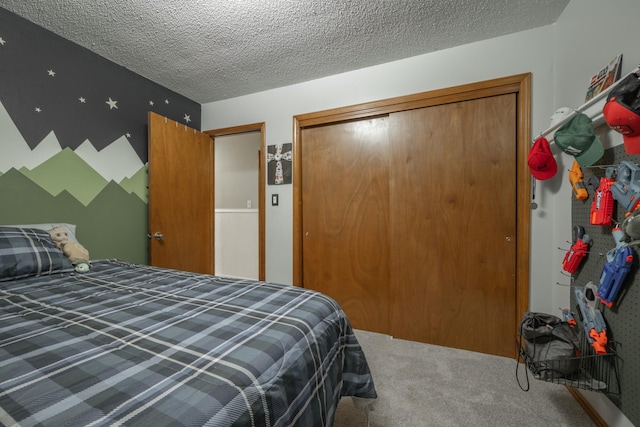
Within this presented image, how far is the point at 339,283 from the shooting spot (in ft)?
8.29

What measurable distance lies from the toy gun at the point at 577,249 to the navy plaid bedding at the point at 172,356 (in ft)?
4.24

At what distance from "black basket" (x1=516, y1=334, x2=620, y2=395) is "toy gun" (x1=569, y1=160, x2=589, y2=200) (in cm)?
72

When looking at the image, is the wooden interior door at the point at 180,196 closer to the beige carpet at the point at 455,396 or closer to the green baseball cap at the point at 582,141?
the beige carpet at the point at 455,396

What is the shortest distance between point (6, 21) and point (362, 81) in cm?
251

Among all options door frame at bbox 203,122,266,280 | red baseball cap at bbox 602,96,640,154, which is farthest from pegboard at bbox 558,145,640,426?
door frame at bbox 203,122,266,280

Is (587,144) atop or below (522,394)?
atop

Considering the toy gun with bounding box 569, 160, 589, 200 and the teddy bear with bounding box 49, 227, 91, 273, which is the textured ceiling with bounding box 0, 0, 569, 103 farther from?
the teddy bear with bounding box 49, 227, 91, 273

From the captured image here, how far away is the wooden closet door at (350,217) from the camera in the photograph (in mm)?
2375

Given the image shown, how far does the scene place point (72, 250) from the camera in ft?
5.42

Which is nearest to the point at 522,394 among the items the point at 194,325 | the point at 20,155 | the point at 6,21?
the point at 194,325

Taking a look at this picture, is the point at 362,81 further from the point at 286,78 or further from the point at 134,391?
the point at 134,391

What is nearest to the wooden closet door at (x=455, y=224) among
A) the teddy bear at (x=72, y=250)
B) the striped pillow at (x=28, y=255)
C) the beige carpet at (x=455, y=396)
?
the beige carpet at (x=455, y=396)

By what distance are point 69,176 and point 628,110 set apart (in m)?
3.16

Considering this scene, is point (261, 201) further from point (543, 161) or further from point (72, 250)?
point (543, 161)
